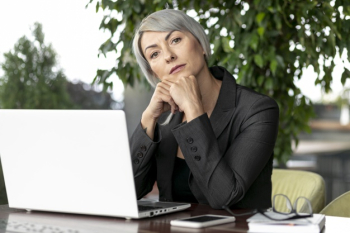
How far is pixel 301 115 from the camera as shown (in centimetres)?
310

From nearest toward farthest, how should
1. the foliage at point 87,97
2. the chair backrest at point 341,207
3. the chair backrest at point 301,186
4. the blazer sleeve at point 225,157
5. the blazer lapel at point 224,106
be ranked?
1. the blazer sleeve at point 225,157
2. the blazer lapel at point 224,106
3. the chair backrest at point 341,207
4. the chair backrest at point 301,186
5. the foliage at point 87,97

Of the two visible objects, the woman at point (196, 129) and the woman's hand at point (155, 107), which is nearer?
the woman at point (196, 129)

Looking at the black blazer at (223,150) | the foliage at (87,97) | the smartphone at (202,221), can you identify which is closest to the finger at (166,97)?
the black blazer at (223,150)

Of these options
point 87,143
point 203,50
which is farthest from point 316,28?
point 87,143

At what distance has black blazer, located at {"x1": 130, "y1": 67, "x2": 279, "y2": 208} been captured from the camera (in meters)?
1.70

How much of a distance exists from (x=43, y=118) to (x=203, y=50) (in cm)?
78

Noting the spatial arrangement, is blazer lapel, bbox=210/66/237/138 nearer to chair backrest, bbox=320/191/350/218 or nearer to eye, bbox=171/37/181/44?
eye, bbox=171/37/181/44

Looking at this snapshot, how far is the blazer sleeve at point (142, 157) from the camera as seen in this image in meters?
1.98

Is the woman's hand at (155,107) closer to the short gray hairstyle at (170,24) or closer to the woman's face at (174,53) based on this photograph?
the woman's face at (174,53)

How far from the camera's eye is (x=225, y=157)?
5.90 ft

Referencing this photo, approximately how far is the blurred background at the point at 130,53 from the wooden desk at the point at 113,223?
1231 mm

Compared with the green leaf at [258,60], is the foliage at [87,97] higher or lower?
lower

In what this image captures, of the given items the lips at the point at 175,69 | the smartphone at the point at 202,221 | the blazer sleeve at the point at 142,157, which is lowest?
the smartphone at the point at 202,221

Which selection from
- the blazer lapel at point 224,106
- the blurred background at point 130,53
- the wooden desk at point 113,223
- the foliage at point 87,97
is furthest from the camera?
the foliage at point 87,97
